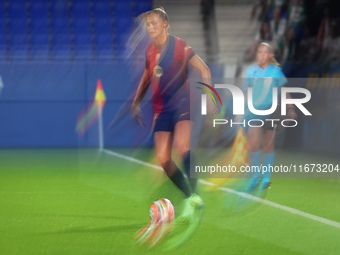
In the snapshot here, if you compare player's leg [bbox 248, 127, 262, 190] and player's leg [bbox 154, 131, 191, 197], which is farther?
player's leg [bbox 248, 127, 262, 190]

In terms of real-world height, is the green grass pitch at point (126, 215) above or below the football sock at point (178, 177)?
below

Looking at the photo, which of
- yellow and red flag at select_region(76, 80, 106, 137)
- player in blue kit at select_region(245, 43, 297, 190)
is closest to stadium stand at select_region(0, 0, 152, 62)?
yellow and red flag at select_region(76, 80, 106, 137)

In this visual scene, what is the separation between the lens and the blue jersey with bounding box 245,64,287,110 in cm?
705

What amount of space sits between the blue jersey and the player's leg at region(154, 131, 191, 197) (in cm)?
207

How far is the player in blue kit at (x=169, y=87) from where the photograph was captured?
521 centimetres

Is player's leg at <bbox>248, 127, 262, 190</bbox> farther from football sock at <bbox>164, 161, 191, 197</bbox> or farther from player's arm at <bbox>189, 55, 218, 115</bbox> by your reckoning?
player's arm at <bbox>189, 55, 218, 115</bbox>

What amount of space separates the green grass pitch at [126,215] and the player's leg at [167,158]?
0.42 metres

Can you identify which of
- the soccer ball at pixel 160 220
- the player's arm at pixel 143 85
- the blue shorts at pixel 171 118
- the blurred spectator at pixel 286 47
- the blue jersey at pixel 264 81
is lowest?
the blurred spectator at pixel 286 47

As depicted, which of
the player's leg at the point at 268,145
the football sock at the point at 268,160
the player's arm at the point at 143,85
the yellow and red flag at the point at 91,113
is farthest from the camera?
the yellow and red flag at the point at 91,113

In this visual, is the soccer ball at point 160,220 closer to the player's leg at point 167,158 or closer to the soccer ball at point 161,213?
the soccer ball at point 161,213

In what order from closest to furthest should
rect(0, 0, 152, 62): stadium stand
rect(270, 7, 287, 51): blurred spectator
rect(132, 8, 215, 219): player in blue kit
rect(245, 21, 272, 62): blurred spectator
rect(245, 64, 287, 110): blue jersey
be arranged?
rect(132, 8, 215, 219): player in blue kit
rect(245, 64, 287, 110): blue jersey
rect(270, 7, 287, 51): blurred spectator
rect(245, 21, 272, 62): blurred spectator
rect(0, 0, 152, 62): stadium stand

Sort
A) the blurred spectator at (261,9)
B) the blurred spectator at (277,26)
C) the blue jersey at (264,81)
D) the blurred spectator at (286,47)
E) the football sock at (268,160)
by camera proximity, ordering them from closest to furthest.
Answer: the blue jersey at (264,81), the football sock at (268,160), the blurred spectator at (286,47), the blurred spectator at (277,26), the blurred spectator at (261,9)

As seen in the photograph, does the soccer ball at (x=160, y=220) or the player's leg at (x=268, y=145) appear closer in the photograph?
the soccer ball at (x=160, y=220)

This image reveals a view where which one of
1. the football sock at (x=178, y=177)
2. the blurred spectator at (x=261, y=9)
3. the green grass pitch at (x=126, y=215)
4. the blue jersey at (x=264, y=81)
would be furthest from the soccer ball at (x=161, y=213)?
the blurred spectator at (x=261, y=9)
